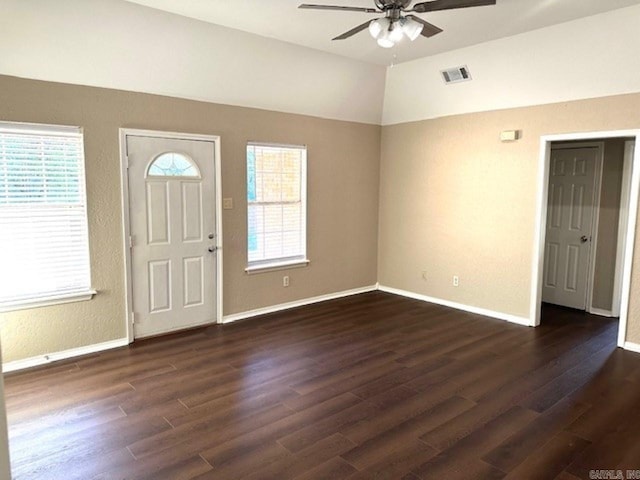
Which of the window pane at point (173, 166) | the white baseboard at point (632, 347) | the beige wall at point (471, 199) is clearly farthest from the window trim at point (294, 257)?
the white baseboard at point (632, 347)

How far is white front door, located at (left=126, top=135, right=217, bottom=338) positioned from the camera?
4.26m

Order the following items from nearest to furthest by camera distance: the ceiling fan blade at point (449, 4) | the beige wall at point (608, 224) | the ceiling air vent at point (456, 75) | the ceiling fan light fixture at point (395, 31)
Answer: the ceiling fan blade at point (449, 4)
the ceiling fan light fixture at point (395, 31)
the ceiling air vent at point (456, 75)
the beige wall at point (608, 224)

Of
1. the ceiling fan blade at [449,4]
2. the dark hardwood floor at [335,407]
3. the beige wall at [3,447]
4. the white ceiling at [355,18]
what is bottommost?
the dark hardwood floor at [335,407]

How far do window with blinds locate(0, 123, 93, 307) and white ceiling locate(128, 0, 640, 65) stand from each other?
4.70 feet

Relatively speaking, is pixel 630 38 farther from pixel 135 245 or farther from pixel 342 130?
pixel 135 245

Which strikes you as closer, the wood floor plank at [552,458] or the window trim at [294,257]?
the wood floor plank at [552,458]

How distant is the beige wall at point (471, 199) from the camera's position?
180 inches

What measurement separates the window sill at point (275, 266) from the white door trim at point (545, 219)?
2740mm

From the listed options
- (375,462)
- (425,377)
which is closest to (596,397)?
(425,377)

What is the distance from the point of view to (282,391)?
3303 millimetres

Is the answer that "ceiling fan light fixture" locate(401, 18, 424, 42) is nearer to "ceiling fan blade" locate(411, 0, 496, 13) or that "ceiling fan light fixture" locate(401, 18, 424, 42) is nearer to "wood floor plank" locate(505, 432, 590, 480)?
"ceiling fan blade" locate(411, 0, 496, 13)

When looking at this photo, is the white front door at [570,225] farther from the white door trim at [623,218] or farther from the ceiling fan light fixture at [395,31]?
the ceiling fan light fixture at [395,31]

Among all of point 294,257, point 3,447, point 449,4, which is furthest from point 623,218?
point 3,447

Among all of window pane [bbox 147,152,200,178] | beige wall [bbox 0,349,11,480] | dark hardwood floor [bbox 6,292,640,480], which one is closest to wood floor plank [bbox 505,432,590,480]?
dark hardwood floor [bbox 6,292,640,480]
